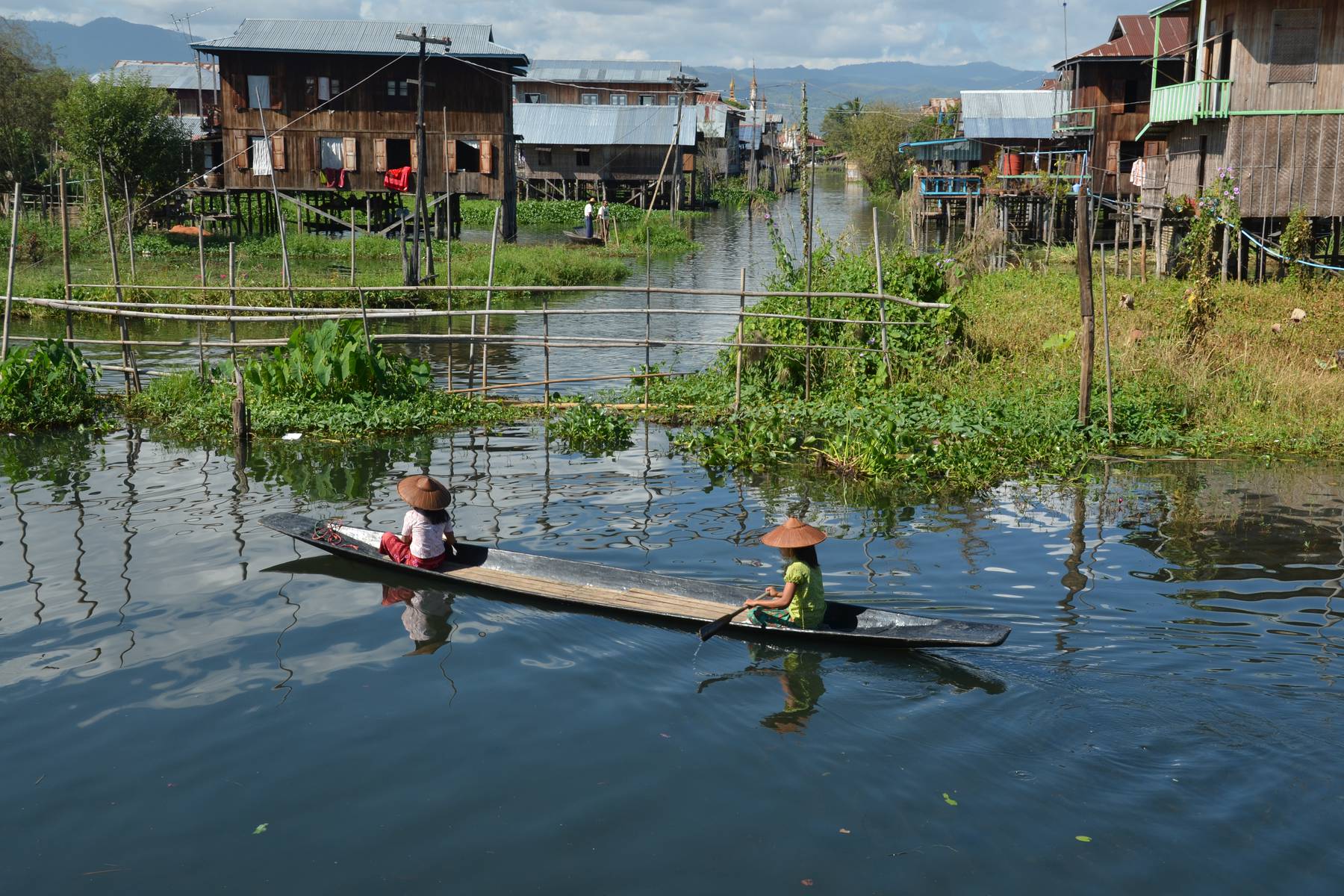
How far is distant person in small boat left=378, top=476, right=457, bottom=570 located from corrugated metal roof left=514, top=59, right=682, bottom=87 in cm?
5020

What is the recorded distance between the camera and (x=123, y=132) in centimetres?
3097

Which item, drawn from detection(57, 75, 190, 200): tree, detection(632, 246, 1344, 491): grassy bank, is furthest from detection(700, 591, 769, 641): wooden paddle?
detection(57, 75, 190, 200): tree

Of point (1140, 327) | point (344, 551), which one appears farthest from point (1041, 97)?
point (344, 551)

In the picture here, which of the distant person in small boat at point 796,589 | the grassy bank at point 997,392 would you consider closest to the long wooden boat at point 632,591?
the distant person in small boat at point 796,589

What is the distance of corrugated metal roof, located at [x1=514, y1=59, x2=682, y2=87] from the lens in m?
55.9

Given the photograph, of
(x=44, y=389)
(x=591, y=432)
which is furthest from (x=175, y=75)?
(x=591, y=432)

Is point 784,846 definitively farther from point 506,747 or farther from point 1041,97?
point 1041,97

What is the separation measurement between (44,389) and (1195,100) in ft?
60.3

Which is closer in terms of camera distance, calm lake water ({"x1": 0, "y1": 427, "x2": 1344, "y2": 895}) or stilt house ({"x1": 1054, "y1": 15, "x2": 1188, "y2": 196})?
calm lake water ({"x1": 0, "y1": 427, "x2": 1344, "y2": 895})

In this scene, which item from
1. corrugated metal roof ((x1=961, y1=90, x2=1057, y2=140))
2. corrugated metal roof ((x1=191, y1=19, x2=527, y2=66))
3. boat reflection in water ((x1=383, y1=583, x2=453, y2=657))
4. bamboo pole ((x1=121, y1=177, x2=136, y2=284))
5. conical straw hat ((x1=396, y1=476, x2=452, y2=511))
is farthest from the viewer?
corrugated metal roof ((x1=961, y1=90, x2=1057, y2=140))

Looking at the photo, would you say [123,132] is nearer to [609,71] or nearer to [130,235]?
[130,235]

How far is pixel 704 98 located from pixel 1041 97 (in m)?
42.7

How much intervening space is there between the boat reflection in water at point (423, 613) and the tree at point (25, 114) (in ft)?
99.7

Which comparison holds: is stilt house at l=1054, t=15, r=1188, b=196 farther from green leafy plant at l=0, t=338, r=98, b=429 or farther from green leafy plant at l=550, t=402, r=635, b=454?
green leafy plant at l=0, t=338, r=98, b=429
